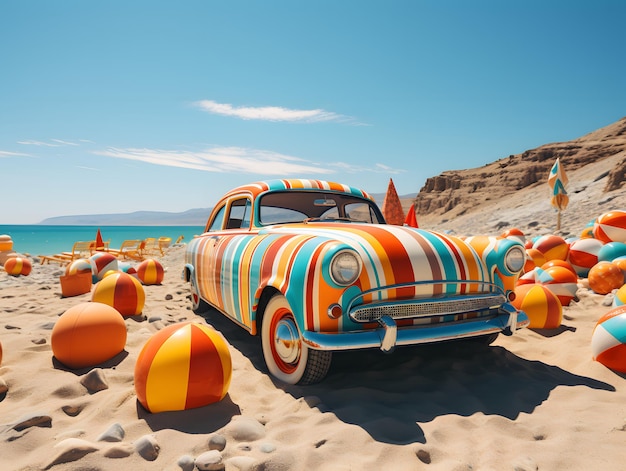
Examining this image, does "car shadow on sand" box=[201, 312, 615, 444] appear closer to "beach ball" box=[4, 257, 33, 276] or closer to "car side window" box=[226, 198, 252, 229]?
"car side window" box=[226, 198, 252, 229]

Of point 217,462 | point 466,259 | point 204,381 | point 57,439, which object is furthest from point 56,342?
point 466,259

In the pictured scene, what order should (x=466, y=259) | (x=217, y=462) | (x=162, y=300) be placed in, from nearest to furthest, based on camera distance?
1. (x=217, y=462)
2. (x=466, y=259)
3. (x=162, y=300)

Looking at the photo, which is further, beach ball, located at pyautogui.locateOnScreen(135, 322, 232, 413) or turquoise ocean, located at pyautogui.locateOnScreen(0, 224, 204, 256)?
turquoise ocean, located at pyautogui.locateOnScreen(0, 224, 204, 256)

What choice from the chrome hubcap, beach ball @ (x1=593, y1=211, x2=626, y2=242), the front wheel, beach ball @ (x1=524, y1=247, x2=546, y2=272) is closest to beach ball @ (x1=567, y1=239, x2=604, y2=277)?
beach ball @ (x1=524, y1=247, x2=546, y2=272)

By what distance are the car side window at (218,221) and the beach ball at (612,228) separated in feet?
23.7

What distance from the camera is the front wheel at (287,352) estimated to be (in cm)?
286

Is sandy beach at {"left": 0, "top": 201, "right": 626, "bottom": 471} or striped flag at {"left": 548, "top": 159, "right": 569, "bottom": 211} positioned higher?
striped flag at {"left": 548, "top": 159, "right": 569, "bottom": 211}

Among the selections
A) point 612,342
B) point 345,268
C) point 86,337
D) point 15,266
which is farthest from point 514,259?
point 15,266

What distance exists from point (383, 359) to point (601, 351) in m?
1.78

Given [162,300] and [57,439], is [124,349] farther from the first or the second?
[162,300]

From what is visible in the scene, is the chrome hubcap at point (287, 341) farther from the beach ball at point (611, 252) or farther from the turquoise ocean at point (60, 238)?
the turquoise ocean at point (60, 238)

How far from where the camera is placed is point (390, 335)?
101 inches

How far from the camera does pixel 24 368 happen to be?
3.31 m

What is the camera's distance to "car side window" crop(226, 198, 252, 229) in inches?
177
